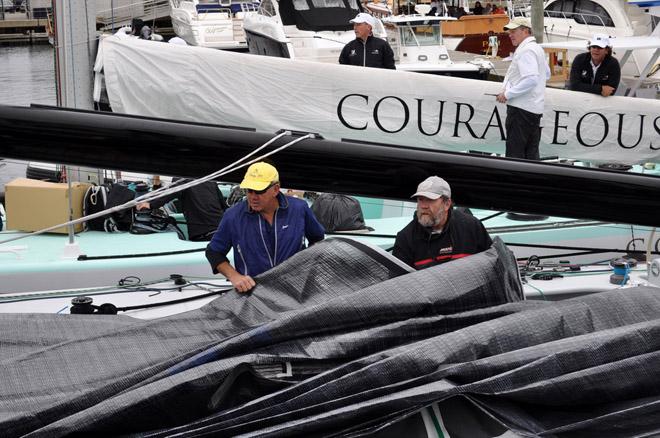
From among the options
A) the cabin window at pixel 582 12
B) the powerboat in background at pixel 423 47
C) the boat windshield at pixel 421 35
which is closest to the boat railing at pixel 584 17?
the cabin window at pixel 582 12

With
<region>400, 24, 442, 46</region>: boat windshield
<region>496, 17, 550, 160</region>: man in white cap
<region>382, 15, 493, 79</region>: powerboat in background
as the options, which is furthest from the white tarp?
<region>400, 24, 442, 46</region>: boat windshield

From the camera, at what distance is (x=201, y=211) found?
6652 millimetres

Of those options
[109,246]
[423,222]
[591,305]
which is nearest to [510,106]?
[423,222]

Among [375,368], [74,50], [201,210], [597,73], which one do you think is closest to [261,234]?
[201,210]

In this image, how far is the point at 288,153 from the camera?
Result: 2.05 m

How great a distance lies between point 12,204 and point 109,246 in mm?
693

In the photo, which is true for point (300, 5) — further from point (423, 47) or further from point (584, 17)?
point (584, 17)

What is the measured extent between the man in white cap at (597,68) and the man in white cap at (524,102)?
32.7 inches

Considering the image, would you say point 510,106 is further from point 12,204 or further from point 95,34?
point 12,204

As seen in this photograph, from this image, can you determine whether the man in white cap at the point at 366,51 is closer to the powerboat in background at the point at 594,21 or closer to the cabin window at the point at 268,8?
the cabin window at the point at 268,8

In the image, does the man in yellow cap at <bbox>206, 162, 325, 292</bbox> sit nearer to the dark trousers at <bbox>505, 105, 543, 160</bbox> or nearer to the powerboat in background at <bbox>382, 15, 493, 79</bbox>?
the dark trousers at <bbox>505, 105, 543, 160</bbox>

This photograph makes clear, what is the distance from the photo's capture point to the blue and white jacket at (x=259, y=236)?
4863mm

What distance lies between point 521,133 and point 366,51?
262 cm

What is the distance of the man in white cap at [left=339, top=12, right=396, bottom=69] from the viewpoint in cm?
848
